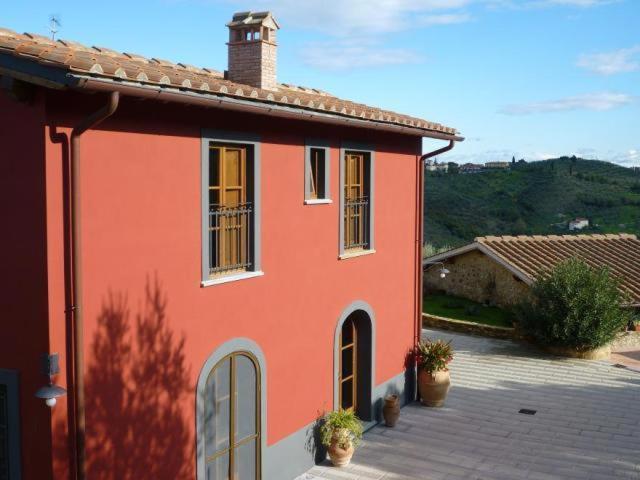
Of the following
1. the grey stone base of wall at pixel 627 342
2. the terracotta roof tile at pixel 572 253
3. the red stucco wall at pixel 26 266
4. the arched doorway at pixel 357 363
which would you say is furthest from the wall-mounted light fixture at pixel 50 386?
the grey stone base of wall at pixel 627 342

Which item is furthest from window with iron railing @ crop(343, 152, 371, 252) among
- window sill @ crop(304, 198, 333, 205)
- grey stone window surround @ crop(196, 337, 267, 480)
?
grey stone window surround @ crop(196, 337, 267, 480)

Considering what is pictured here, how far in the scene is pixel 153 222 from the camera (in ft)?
25.5

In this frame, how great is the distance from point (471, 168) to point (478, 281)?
43645 mm

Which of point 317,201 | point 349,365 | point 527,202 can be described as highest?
point 317,201

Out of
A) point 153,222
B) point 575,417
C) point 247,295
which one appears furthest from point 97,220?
point 575,417

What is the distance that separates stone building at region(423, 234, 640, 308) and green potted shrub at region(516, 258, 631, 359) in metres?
2.34

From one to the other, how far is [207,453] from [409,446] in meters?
4.39

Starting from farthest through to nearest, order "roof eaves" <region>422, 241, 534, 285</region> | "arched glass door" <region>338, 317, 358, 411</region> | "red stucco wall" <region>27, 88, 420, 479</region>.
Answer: "roof eaves" <region>422, 241, 534, 285</region> → "arched glass door" <region>338, 317, 358, 411</region> → "red stucco wall" <region>27, 88, 420, 479</region>

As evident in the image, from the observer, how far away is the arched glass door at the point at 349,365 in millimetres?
12523

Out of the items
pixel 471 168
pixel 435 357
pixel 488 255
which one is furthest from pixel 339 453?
pixel 471 168

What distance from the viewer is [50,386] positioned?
21.4ft

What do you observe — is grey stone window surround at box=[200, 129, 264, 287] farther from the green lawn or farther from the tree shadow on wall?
the green lawn

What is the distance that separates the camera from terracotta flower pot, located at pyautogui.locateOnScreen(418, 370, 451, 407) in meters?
14.0

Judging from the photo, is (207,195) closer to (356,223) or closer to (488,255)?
(356,223)
